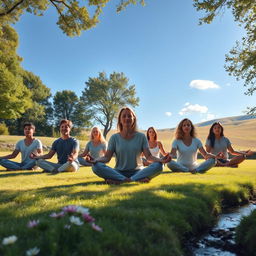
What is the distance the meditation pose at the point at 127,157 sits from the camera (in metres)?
6.41

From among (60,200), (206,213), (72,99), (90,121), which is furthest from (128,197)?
(72,99)

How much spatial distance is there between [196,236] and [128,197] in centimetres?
143

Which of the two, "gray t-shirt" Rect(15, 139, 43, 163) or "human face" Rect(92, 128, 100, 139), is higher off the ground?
"human face" Rect(92, 128, 100, 139)

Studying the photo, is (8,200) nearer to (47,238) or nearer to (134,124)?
(47,238)

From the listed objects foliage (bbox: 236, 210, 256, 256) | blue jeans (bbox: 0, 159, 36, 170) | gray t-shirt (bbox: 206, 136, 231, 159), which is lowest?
foliage (bbox: 236, 210, 256, 256)

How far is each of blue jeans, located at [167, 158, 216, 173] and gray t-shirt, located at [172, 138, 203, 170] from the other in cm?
24

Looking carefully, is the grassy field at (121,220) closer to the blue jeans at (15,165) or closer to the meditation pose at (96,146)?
the blue jeans at (15,165)

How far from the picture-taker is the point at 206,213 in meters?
4.74

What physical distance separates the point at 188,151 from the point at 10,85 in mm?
24104

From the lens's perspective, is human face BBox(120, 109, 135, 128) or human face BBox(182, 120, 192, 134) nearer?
human face BBox(120, 109, 135, 128)

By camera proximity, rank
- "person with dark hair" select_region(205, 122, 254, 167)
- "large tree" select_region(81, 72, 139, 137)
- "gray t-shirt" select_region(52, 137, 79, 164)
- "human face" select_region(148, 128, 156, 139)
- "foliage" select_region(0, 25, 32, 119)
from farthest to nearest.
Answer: "large tree" select_region(81, 72, 139, 137) → "foliage" select_region(0, 25, 32, 119) → "person with dark hair" select_region(205, 122, 254, 167) → "human face" select_region(148, 128, 156, 139) → "gray t-shirt" select_region(52, 137, 79, 164)

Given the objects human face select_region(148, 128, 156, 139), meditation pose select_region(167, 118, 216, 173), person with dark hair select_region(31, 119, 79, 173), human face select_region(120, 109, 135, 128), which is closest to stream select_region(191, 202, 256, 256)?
human face select_region(120, 109, 135, 128)

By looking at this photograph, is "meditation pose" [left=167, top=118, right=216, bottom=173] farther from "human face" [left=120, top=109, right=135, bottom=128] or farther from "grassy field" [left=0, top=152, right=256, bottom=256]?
"human face" [left=120, top=109, right=135, bottom=128]

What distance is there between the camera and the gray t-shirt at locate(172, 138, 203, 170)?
9.52m
